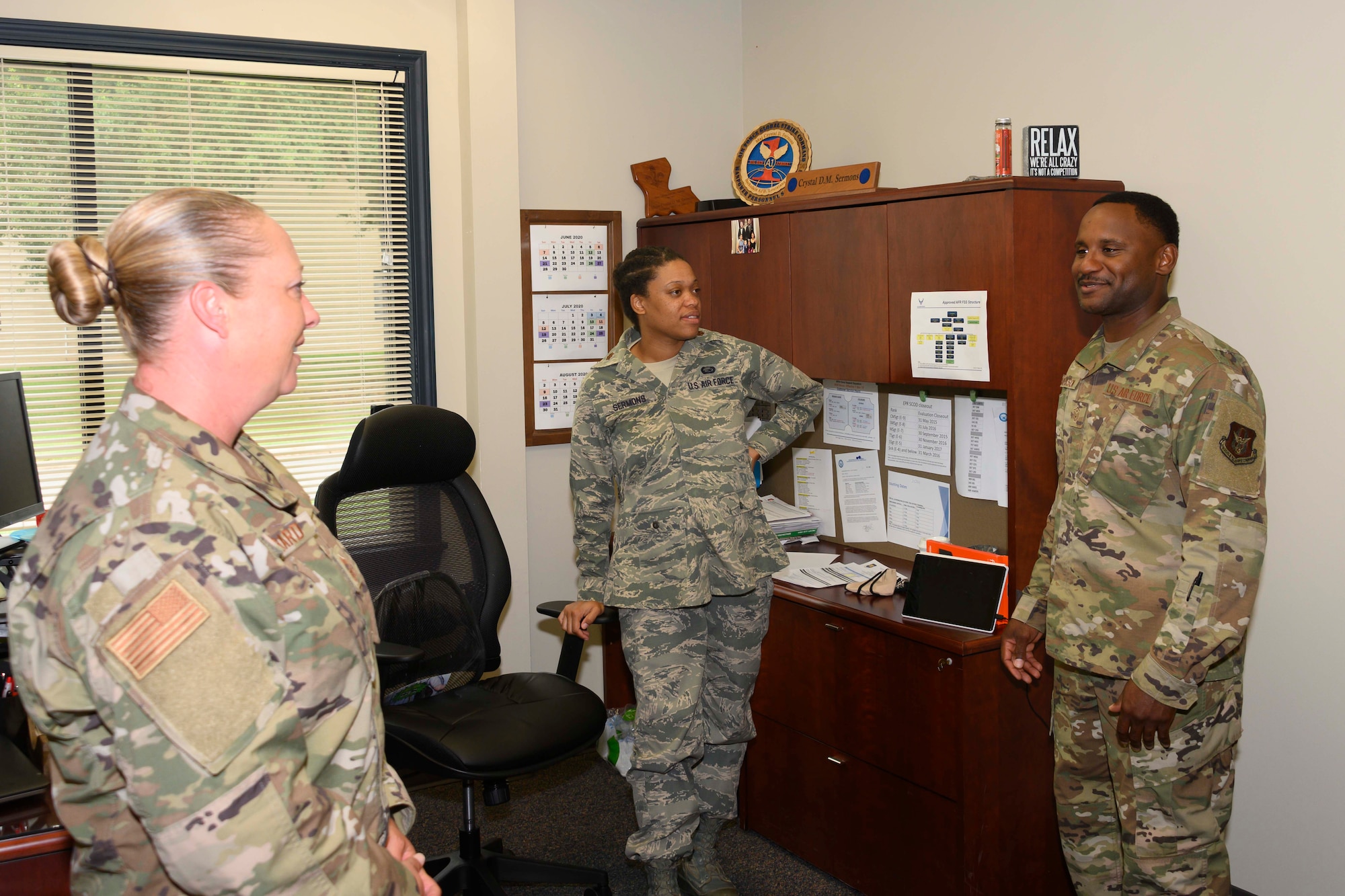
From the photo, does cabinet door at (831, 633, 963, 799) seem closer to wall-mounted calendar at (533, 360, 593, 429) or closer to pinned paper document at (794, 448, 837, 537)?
pinned paper document at (794, 448, 837, 537)

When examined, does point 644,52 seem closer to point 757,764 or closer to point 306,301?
point 757,764

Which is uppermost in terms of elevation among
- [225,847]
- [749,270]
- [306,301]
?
[749,270]

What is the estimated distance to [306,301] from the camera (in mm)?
1125

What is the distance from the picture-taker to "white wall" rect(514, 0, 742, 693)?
3.32 metres

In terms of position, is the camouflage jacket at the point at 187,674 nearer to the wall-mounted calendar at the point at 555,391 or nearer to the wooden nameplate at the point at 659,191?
the wall-mounted calendar at the point at 555,391

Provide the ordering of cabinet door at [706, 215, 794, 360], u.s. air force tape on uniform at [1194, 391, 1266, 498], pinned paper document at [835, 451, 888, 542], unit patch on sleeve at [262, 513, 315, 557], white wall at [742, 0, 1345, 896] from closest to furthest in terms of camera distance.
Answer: unit patch on sleeve at [262, 513, 315, 557] < u.s. air force tape on uniform at [1194, 391, 1266, 498] < white wall at [742, 0, 1345, 896] < cabinet door at [706, 215, 794, 360] < pinned paper document at [835, 451, 888, 542]

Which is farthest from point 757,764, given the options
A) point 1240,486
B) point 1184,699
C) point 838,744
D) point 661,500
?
point 1240,486

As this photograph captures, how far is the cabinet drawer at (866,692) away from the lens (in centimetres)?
223

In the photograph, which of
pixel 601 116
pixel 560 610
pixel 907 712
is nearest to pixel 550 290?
pixel 601 116

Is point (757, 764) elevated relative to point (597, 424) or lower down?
lower down

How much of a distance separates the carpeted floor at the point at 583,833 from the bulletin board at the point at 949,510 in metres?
0.93

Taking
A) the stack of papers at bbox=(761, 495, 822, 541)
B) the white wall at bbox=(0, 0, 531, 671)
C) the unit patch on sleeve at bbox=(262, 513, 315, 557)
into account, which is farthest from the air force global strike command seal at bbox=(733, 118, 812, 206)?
the unit patch on sleeve at bbox=(262, 513, 315, 557)

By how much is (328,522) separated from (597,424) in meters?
0.68

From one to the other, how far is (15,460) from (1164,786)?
2.63 metres
